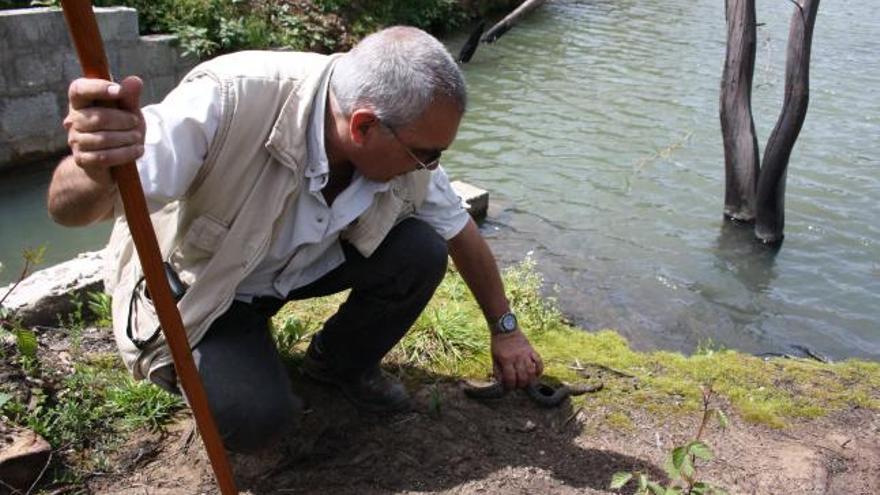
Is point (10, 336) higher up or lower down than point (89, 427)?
higher up

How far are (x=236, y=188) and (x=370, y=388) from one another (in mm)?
1007

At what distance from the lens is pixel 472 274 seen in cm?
299

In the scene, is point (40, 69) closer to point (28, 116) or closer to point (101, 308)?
point (28, 116)

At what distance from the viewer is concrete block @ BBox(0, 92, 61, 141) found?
6934mm

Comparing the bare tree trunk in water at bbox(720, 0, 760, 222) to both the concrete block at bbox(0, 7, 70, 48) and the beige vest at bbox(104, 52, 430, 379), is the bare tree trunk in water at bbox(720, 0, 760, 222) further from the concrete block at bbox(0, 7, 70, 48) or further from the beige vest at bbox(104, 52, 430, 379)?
the concrete block at bbox(0, 7, 70, 48)

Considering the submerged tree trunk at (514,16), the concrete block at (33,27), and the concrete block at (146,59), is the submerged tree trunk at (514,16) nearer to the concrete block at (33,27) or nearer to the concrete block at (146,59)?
the concrete block at (146,59)

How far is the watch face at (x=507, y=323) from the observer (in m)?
Answer: 2.99

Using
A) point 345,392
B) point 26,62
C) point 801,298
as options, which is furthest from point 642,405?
point 26,62

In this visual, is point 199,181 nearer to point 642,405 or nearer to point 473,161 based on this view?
point 642,405

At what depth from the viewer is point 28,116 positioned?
7.07 meters

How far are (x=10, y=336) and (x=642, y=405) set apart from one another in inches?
94.8

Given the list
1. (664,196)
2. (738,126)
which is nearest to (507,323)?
(738,126)

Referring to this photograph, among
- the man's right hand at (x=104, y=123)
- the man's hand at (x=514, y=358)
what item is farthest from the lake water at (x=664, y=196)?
the man's right hand at (x=104, y=123)

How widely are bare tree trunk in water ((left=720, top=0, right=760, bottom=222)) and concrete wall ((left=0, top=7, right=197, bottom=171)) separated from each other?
17.5ft
